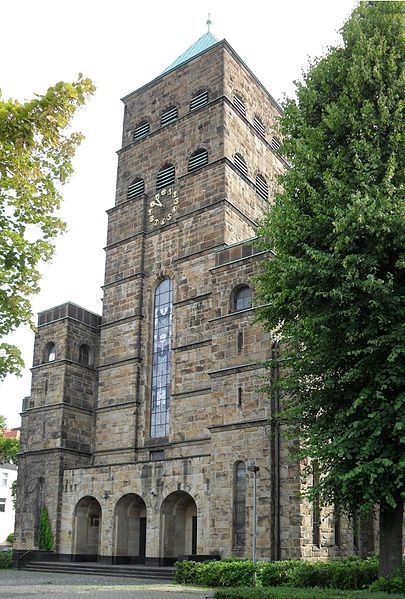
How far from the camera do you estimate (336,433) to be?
52.1 ft

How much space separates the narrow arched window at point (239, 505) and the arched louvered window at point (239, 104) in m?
19.5

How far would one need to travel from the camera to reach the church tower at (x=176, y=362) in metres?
25.2

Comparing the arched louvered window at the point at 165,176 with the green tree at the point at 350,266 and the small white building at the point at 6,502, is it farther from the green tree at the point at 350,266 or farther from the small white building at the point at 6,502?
the small white building at the point at 6,502

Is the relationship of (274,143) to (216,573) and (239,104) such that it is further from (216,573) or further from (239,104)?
(216,573)

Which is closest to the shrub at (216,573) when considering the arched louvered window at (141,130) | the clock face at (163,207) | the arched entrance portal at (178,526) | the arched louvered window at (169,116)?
the arched entrance portal at (178,526)

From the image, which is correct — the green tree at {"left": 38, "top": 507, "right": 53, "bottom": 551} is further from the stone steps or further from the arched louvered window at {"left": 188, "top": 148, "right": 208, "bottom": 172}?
the arched louvered window at {"left": 188, "top": 148, "right": 208, "bottom": 172}

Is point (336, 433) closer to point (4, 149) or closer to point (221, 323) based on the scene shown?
point (4, 149)

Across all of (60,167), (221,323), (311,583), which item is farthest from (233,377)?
(60,167)

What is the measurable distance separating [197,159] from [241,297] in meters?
10.3

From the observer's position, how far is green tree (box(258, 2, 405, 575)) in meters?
14.9

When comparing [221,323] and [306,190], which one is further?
[221,323]

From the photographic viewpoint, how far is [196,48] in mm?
40031

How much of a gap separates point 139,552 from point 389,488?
1846 cm

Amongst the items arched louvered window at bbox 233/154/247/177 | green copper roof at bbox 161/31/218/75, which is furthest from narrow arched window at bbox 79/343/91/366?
green copper roof at bbox 161/31/218/75
